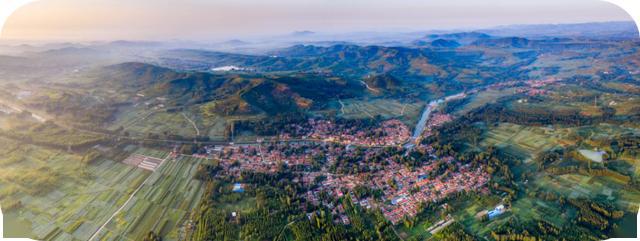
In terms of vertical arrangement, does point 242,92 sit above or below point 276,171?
above

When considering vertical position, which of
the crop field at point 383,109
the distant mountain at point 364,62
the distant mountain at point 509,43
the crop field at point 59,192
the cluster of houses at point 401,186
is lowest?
the cluster of houses at point 401,186

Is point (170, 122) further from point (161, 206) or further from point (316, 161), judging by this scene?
point (316, 161)

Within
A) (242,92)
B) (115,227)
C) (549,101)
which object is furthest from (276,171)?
(549,101)

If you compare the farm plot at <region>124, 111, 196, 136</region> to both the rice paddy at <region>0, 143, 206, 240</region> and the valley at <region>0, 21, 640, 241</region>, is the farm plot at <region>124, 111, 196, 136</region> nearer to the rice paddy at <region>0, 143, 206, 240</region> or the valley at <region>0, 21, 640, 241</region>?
the valley at <region>0, 21, 640, 241</region>

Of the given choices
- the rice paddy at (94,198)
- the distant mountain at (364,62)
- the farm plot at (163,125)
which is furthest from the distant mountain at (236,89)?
the distant mountain at (364,62)

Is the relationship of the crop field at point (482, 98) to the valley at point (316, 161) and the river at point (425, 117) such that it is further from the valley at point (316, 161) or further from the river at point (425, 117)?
the river at point (425, 117)

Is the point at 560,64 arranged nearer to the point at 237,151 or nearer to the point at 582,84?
the point at 582,84

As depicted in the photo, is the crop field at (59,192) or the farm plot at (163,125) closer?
the crop field at (59,192)
